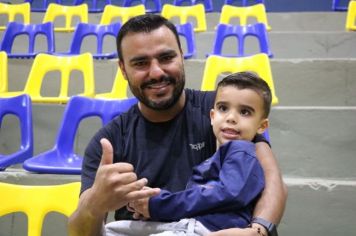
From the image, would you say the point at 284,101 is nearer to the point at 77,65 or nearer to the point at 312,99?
the point at 312,99

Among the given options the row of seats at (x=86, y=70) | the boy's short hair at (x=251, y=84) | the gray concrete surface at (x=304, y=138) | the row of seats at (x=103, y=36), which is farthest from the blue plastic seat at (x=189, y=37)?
the boy's short hair at (x=251, y=84)

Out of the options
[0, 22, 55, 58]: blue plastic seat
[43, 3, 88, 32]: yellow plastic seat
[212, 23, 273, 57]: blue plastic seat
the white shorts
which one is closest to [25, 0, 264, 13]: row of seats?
[43, 3, 88, 32]: yellow plastic seat

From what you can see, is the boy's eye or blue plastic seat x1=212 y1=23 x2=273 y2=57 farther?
blue plastic seat x1=212 y1=23 x2=273 y2=57

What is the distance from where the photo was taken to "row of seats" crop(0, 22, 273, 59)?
270 centimetres

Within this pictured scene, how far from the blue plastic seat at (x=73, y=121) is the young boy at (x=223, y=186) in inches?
27.8

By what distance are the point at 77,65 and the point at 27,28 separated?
1092 millimetres

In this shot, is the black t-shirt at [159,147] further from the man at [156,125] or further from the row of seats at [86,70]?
the row of seats at [86,70]

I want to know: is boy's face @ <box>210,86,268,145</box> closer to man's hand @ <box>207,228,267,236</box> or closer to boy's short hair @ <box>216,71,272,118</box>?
boy's short hair @ <box>216,71,272,118</box>

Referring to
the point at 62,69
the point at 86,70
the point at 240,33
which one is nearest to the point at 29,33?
the point at 62,69

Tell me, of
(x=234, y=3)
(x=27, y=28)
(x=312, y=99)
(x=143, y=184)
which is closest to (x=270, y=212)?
(x=143, y=184)

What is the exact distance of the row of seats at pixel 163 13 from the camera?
3.32m

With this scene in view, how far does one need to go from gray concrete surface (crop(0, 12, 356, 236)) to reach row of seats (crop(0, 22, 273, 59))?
0.37m

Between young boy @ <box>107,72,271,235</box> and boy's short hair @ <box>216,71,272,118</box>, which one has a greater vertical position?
boy's short hair @ <box>216,71,272,118</box>

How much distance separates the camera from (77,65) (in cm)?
225
